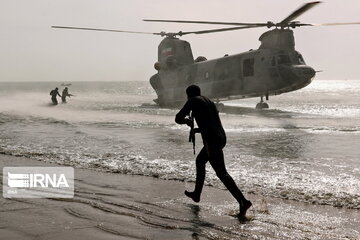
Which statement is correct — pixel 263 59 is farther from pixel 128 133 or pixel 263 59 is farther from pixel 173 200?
pixel 173 200

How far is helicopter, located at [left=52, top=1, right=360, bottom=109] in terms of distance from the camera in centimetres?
2352

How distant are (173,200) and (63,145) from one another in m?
6.89

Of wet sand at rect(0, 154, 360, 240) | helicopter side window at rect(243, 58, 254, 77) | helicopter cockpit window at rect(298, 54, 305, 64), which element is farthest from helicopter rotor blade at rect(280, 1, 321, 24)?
wet sand at rect(0, 154, 360, 240)

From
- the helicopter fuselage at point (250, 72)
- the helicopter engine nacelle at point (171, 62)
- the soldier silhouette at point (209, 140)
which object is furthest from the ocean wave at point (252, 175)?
the helicopter engine nacelle at point (171, 62)

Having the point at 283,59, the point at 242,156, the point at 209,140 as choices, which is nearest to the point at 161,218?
the point at 209,140

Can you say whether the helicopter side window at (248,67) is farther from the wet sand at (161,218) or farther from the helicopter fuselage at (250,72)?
the wet sand at (161,218)

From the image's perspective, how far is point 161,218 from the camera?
4.61 meters

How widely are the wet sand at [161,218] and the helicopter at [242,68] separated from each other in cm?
1480

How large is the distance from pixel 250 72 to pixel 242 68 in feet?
2.29

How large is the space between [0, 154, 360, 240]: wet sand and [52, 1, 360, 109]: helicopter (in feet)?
48.6


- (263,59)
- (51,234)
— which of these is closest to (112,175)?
(51,234)

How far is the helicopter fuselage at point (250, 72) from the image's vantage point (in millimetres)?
23734

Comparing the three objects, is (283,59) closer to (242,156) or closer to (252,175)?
(242,156)

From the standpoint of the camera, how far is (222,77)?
1057 inches
